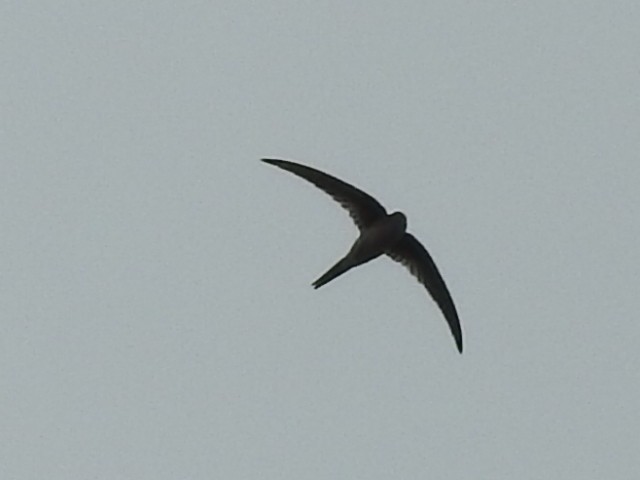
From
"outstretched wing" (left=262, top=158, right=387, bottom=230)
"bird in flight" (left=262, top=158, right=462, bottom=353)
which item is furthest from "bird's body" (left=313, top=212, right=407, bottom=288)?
"outstretched wing" (left=262, top=158, right=387, bottom=230)

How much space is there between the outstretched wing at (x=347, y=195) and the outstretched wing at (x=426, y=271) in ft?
2.75

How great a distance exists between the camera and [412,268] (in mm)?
28500

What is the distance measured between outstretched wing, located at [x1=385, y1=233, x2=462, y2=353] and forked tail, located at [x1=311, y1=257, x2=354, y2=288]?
3.94 ft

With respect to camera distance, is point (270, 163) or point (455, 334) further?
point (455, 334)

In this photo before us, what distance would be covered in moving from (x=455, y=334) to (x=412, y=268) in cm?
130

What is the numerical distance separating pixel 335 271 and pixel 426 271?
1.93 m

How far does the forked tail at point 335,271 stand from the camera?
27.0 m

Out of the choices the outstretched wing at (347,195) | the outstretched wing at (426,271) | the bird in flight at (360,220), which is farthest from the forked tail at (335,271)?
the outstretched wing at (426,271)

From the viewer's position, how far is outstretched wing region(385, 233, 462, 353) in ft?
92.9

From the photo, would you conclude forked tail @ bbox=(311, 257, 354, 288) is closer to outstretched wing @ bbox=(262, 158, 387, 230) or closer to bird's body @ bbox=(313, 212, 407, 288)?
bird's body @ bbox=(313, 212, 407, 288)

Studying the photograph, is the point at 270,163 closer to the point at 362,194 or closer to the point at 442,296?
the point at 362,194

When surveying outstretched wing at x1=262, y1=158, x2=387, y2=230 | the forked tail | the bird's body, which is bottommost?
the forked tail

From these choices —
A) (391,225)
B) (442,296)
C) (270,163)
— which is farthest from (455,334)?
(270,163)

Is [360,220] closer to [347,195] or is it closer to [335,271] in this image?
[347,195]
